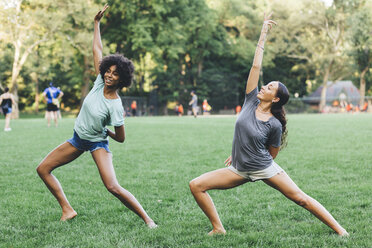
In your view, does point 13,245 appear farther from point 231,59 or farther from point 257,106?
point 231,59

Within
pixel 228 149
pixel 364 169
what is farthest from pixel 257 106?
pixel 228 149

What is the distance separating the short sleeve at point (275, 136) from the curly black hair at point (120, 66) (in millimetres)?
1766

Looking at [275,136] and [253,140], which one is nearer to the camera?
[253,140]

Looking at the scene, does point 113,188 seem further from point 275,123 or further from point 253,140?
point 275,123

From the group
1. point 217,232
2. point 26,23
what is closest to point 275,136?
point 217,232

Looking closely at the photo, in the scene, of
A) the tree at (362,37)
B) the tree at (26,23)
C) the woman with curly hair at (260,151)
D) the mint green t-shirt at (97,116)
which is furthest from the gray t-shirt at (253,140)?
the tree at (362,37)

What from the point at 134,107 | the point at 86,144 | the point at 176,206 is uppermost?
the point at 86,144

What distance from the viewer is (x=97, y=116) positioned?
175 inches

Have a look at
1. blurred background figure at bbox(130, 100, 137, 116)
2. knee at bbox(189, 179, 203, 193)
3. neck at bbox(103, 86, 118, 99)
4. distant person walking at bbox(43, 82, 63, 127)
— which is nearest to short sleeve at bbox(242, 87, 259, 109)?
knee at bbox(189, 179, 203, 193)

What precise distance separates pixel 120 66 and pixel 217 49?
51463 mm

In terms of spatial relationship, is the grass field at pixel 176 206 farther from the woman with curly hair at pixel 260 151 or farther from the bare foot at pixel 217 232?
the woman with curly hair at pixel 260 151

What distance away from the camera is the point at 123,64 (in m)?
4.52

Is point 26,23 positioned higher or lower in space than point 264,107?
higher

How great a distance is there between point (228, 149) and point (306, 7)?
48.6m
